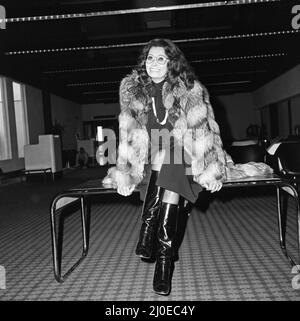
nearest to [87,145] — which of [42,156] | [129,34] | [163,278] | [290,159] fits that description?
[42,156]

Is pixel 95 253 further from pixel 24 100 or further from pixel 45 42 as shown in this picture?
pixel 24 100

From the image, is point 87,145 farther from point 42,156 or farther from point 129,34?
point 129,34

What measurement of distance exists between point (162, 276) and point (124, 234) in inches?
61.6

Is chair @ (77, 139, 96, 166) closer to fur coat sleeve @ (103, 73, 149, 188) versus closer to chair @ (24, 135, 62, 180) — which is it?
chair @ (24, 135, 62, 180)

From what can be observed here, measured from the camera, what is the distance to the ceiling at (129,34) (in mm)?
6445

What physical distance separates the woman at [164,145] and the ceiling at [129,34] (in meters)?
4.41

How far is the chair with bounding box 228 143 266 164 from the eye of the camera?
4918 mm

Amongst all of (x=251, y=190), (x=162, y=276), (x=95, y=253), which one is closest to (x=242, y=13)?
(x=251, y=190)

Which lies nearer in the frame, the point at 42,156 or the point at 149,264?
the point at 149,264

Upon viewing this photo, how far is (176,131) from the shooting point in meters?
2.16

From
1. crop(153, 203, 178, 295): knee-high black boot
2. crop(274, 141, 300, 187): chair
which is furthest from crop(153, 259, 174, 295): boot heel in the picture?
crop(274, 141, 300, 187): chair

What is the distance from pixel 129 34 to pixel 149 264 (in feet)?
21.1

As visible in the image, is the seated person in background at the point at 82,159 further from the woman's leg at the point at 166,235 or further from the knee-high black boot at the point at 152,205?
the woman's leg at the point at 166,235
